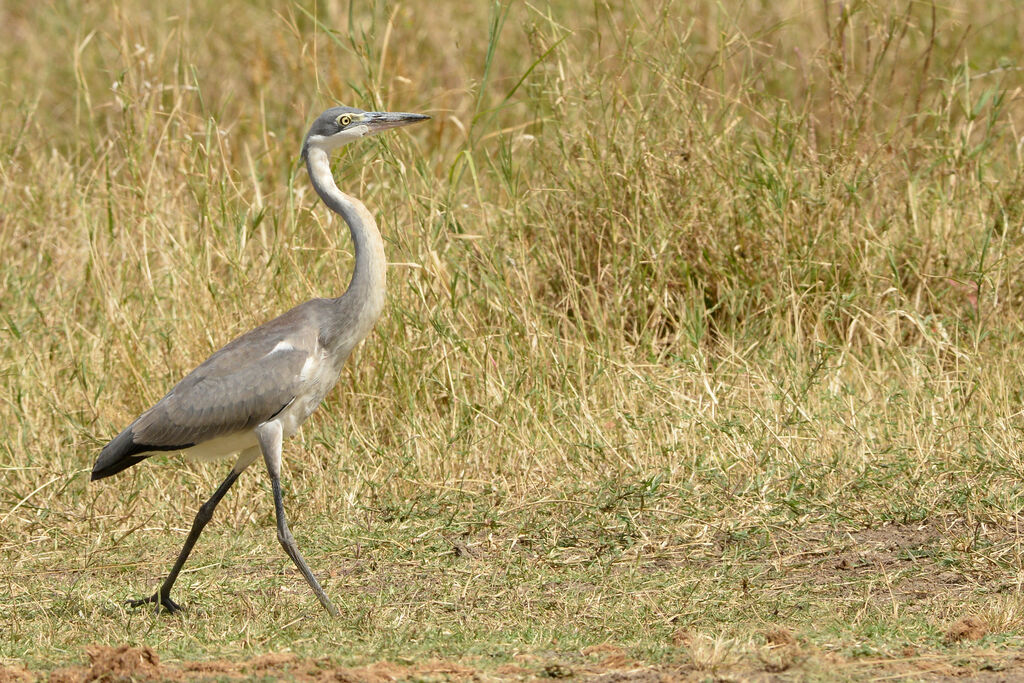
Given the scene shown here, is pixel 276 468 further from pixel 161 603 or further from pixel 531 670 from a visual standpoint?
pixel 531 670

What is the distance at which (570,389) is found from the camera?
584 centimetres

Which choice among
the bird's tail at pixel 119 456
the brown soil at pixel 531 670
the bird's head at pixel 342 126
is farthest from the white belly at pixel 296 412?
the brown soil at pixel 531 670

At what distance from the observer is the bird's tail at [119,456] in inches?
188

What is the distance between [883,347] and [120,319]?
359 centimetres

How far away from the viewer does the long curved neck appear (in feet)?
15.9

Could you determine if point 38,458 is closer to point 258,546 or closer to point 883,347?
point 258,546

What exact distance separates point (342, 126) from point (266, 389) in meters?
1.09

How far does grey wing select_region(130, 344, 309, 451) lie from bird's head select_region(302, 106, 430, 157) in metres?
0.85

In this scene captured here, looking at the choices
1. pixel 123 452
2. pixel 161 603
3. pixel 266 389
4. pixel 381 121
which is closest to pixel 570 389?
pixel 381 121

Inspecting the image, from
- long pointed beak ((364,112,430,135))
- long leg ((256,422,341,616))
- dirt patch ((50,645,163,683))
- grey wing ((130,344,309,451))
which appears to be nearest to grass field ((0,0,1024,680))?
dirt patch ((50,645,163,683))

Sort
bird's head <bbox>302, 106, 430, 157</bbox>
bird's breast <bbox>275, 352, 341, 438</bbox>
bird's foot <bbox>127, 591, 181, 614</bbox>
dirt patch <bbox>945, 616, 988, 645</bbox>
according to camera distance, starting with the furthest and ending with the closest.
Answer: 1. bird's head <bbox>302, 106, 430, 157</bbox>
2. bird's breast <bbox>275, 352, 341, 438</bbox>
3. bird's foot <bbox>127, 591, 181, 614</bbox>
4. dirt patch <bbox>945, 616, 988, 645</bbox>

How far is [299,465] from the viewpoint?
5.75m

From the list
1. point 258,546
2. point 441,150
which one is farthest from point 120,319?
point 441,150

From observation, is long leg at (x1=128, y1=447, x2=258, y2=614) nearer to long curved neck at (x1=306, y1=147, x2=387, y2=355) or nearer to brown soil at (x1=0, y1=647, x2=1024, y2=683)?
long curved neck at (x1=306, y1=147, x2=387, y2=355)
